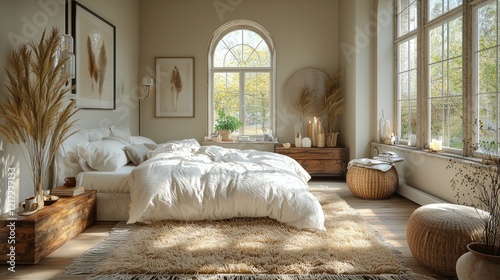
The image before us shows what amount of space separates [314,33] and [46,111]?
15.7 feet

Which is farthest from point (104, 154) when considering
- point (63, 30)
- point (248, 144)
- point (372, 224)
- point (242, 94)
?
point (242, 94)

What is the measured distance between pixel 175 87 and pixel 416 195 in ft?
13.9

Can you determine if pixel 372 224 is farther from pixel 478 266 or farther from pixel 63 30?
pixel 63 30

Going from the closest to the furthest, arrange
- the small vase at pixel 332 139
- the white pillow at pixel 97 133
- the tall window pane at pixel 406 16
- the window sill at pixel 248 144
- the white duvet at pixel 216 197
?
the white duvet at pixel 216 197, the white pillow at pixel 97 133, the tall window pane at pixel 406 16, the small vase at pixel 332 139, the window sill at pixel 248 144

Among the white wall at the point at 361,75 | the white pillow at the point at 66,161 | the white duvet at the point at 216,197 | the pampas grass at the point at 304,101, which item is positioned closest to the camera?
the white duvet at the point at 216,197

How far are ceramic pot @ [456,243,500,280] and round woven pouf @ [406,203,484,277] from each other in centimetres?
31

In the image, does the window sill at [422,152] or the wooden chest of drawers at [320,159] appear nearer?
the window sill at [422,152]

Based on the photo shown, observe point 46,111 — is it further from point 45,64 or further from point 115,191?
point 115,191

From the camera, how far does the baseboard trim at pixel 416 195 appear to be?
385cm

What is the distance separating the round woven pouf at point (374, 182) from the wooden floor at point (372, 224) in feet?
0.28

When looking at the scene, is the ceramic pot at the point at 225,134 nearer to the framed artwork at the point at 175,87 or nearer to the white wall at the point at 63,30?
the framed artwork at the point at 175,87

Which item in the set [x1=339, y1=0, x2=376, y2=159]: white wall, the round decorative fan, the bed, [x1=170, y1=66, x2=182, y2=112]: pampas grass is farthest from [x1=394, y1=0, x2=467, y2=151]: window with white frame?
[x1=170, y1=66, x2=182, y2=112]: pampas grass

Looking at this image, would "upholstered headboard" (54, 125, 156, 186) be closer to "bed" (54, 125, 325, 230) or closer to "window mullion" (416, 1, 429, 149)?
"bed" (54, 125, 325, 230)

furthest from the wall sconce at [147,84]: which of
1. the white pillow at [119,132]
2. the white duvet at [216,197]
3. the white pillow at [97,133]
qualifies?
the white duvet at [216,197]
